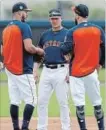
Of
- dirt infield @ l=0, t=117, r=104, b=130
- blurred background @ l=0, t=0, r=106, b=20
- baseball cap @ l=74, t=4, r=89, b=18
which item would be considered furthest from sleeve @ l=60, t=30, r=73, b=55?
blurred background @ l=0, t=0, r=106, b=20

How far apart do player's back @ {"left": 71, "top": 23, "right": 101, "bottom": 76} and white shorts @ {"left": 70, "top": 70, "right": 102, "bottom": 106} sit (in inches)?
3.3

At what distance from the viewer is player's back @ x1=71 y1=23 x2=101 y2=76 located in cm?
812

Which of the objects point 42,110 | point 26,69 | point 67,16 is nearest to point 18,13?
point 26,69

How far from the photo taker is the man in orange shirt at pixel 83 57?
814 centimetres

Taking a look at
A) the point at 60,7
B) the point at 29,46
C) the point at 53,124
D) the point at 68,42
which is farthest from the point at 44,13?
the point at 68,42

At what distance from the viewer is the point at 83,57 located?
8188 millimetres

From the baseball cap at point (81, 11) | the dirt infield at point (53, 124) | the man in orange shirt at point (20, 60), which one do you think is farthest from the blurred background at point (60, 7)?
the baseball cap at point (81, 11)

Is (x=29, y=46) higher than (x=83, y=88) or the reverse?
higher

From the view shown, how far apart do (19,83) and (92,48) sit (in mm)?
1253

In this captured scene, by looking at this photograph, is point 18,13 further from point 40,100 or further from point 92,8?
point 92,8

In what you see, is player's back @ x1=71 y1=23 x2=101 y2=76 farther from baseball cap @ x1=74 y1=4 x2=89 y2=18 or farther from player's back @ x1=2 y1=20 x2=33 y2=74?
player's back @ x1=2 y1=20 x2=33 y2=74

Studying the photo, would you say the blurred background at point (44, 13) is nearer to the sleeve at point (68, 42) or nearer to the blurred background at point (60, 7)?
the blurred background at point (60, 7)

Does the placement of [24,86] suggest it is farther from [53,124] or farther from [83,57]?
[53,124]

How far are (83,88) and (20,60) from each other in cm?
106
